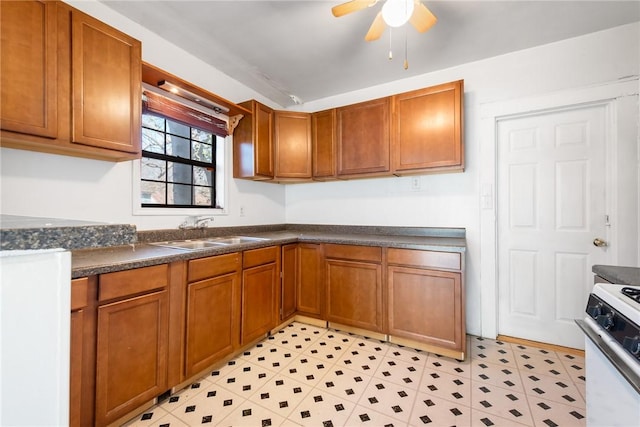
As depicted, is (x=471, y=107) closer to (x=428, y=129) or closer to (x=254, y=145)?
(x=428, y=129)

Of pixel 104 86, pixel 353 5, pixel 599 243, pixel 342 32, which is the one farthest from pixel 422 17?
pixel 599 243

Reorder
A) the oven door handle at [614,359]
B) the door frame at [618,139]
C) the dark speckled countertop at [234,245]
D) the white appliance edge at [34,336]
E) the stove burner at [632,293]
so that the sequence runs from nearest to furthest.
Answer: the white appliance edge at [34,336] → the oven door handle at [614,359] → the stove burner at [632,293] → the dark speckled countertop at [234,245] → the door frame at [618,139]

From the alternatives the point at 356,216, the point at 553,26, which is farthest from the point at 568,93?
the point at 356,216

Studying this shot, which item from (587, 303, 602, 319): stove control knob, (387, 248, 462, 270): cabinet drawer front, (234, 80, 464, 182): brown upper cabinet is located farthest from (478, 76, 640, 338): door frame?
(587, 303, 602, 319): stove control knob

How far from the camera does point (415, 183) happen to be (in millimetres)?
2730

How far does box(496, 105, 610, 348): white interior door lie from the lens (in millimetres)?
2123

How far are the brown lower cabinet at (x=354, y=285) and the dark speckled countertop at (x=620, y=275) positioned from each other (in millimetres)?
1321

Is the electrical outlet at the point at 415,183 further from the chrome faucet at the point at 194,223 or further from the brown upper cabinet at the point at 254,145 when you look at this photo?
the chrome faucet at the point at 194,223

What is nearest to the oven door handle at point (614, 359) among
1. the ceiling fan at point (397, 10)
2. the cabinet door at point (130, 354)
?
the ceiling fan at point (397, 10)

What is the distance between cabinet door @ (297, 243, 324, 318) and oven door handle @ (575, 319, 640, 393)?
1.87m

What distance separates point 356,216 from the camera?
3.06 metres

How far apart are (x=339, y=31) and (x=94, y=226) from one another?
2.12 m

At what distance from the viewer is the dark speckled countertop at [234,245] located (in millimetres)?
A: 1365

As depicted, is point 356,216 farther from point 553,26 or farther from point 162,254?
point 553,26
